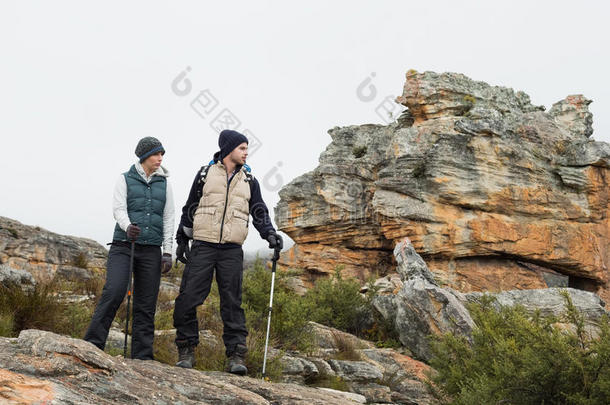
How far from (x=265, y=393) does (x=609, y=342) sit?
2.96 meters

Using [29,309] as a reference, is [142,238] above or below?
above

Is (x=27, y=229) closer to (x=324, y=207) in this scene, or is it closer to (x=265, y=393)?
(x=324, y=207)

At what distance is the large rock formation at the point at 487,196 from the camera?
20.8 metres

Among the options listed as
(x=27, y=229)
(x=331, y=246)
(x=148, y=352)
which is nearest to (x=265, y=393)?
(x=148, y=352)

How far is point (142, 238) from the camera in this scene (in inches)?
203

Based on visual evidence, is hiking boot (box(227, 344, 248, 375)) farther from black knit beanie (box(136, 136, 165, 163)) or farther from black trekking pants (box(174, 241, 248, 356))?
black knit beanie (box(136, 136, 165, 163))

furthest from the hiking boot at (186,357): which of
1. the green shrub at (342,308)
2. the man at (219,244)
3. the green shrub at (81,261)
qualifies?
the green shrub at (81,261)

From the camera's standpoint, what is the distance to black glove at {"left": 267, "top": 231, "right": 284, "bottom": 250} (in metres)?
5.52

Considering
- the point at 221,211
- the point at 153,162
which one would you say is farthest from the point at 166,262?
the point at 153,162

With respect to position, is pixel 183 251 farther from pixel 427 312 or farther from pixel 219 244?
pixel 427 312

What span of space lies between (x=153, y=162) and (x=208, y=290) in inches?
60.3

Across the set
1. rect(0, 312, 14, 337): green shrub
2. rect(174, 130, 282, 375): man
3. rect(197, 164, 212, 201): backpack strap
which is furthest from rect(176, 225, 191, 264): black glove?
rect(0, 312, 14, 337): green shrub

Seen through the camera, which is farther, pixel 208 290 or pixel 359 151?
pixel 359 151

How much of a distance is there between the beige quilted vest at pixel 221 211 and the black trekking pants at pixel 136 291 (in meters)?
0.59
